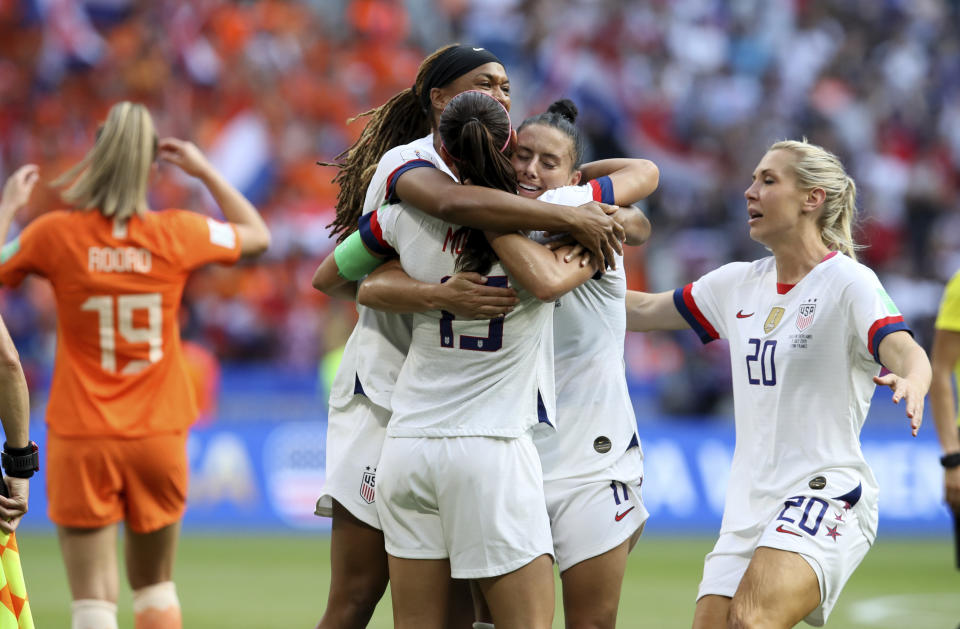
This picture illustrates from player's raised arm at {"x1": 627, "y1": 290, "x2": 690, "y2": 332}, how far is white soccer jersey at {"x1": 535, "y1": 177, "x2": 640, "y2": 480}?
585 mm

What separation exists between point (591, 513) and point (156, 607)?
7.58 ft

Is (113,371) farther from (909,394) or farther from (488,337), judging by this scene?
(909,394)

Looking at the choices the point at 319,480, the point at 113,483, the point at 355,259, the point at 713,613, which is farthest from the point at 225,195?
the point at 319,480

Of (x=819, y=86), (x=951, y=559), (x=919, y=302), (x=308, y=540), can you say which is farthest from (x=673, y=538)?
(x=819, y=86)

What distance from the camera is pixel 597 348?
14.3 feet

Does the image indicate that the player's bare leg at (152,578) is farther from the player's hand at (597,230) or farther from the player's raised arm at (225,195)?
the player's hand at (597,230)

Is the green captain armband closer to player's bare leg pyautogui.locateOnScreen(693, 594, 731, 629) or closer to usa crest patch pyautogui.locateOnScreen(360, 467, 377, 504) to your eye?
usa crest patch pyautogui.locateOnScreen(360, 467, 377, 504)

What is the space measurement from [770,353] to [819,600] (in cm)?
87

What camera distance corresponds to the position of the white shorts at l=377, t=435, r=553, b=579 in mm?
3652

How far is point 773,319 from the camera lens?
4.50 m

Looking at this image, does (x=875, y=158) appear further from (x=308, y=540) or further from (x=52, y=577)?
(x=52, y=577)

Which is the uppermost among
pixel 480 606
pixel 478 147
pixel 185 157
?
pixel 185 157

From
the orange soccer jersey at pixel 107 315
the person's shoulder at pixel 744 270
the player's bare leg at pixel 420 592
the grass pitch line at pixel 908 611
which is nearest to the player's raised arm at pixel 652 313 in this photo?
the person's shoulder at pixel 744 270

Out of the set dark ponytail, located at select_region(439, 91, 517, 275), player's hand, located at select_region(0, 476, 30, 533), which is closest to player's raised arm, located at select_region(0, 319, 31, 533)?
player's hand, located at select_region(0, 476, 30, 533)
